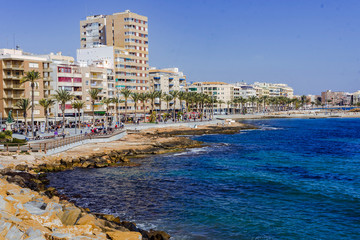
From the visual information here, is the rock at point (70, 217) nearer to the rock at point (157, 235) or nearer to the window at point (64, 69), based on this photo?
the rock at point (157, 235)

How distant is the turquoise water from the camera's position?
21.5 metres

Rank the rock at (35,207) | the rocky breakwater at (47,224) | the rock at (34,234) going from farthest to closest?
the rock at (35,207)
the rocky breakwater at (47,224)
the rock at (34,234)

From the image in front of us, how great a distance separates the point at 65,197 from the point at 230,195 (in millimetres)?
13180

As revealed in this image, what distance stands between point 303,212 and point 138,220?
11.5 meters

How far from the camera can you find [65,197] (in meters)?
27.0

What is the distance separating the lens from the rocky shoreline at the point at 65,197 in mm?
16109

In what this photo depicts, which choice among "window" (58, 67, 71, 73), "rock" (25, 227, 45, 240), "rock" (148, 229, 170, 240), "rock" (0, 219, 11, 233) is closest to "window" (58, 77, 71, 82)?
"window" (58, 67, 71, 73)

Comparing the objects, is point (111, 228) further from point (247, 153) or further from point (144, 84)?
point (144, 84)

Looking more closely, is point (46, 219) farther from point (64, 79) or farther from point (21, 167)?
point (64, 79)

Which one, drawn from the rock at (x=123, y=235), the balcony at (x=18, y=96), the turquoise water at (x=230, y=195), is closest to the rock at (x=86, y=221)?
the rock at (x=123, y=235)

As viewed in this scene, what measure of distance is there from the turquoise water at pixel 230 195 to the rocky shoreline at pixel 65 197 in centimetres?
192

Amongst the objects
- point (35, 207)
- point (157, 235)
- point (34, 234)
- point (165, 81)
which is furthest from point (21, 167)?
point (165, 81)

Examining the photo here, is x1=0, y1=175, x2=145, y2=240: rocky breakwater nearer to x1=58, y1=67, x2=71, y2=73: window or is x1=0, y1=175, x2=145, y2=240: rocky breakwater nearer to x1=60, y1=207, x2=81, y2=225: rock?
x1=60, y1=207, x2=81, y2=225: rock

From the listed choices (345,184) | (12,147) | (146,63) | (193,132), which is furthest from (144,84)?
(345,184)
